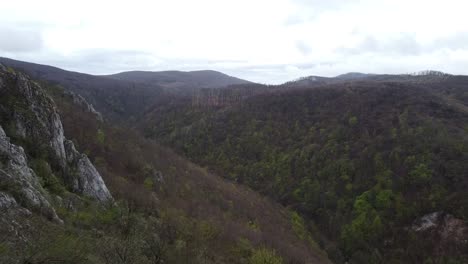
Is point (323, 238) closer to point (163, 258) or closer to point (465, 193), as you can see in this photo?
point (465, 193)

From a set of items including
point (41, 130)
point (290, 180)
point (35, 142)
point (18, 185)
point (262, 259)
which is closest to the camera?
point (18, 185)

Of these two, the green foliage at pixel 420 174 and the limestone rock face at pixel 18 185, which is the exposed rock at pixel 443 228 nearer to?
the green foliage at pixel 420 174

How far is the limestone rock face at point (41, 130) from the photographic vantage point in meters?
17.6

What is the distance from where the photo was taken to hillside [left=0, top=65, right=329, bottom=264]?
10.1 m

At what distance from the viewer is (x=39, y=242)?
8.35 meters

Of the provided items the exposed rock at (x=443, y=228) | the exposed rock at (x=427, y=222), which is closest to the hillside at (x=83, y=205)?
the exposed rock at (x=427, y=222)

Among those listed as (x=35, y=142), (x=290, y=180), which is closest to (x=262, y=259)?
(x=35, y=142)

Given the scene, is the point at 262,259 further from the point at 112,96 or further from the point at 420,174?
the point at 112,96

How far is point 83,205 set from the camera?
1673 cm

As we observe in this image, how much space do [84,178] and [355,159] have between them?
5488 centimetres

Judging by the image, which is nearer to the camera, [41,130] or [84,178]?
[41,130]

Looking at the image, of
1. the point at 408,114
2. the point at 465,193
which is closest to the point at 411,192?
the point at 465,193

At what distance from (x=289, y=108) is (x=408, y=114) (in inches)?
1290

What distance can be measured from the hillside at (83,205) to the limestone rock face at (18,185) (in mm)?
36
